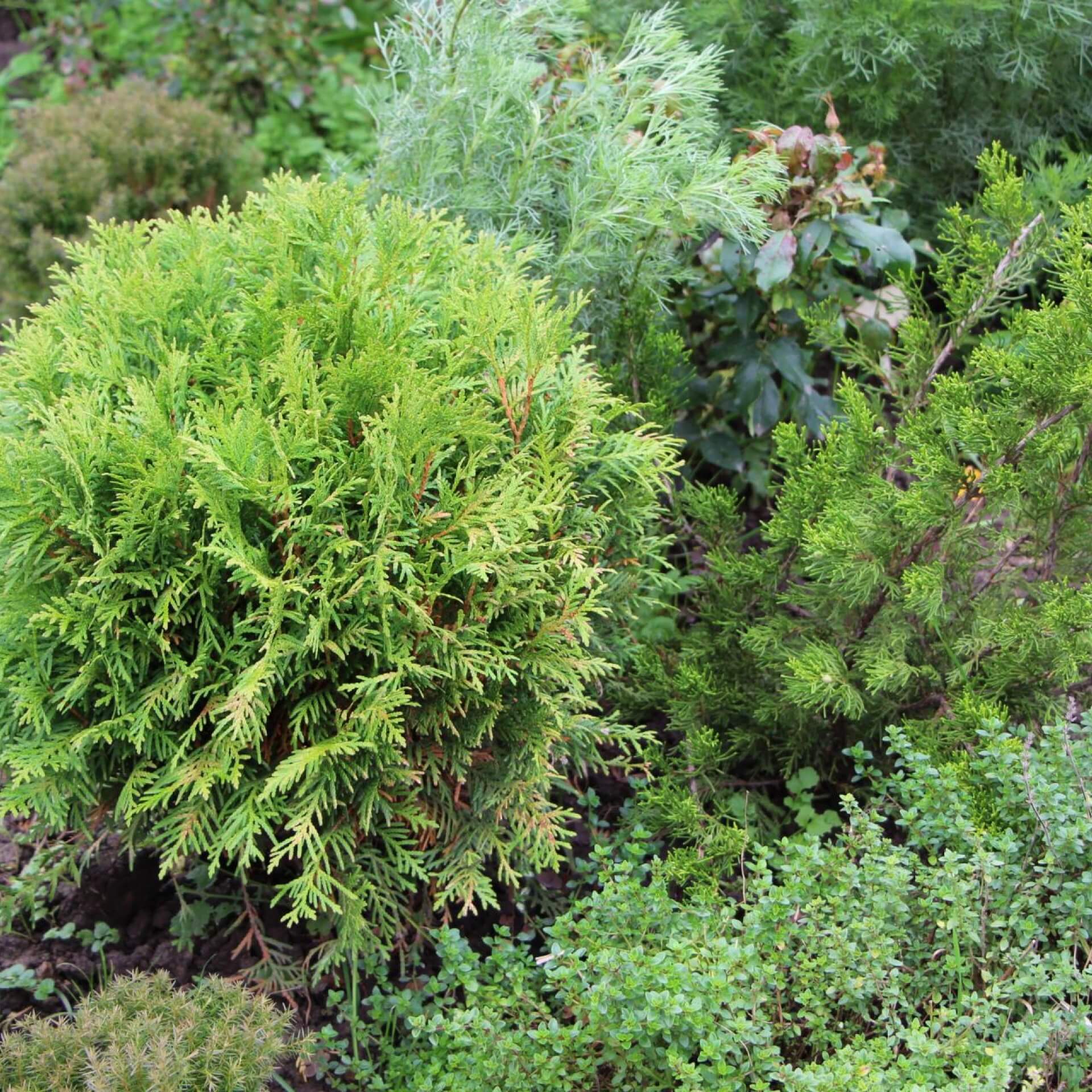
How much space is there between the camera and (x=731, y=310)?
3432 millimetres

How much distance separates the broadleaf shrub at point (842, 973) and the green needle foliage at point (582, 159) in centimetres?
132

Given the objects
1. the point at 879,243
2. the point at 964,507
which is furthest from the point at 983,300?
the point at 964,507

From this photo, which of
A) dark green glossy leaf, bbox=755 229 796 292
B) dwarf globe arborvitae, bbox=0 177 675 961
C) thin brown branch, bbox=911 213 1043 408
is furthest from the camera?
dark green glossy leaf, bbox=755 229 796 292

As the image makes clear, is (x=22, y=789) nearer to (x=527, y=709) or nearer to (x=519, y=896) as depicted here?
(x=527, y=709)

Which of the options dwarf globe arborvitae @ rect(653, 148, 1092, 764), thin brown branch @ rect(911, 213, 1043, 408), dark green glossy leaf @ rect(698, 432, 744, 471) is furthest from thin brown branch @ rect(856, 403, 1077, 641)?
dark green glossy leaf @ rect(698, 432, 744, 471)

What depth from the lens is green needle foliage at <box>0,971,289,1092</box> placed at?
72.5 inches

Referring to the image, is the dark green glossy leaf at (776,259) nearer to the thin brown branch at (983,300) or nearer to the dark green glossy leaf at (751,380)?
the dark green glossy leaf at (751,380)

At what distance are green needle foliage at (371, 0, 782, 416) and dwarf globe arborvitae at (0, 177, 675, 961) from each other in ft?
2.17

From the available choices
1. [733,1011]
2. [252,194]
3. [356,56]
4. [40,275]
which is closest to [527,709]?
[733,1011]

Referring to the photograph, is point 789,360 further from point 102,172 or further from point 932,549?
point 102,172

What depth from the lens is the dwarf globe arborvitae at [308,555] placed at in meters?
2.10

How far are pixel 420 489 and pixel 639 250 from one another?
135 cm

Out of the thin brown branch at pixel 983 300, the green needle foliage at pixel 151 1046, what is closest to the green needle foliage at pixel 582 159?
the thin brown branch at pixel 983 300

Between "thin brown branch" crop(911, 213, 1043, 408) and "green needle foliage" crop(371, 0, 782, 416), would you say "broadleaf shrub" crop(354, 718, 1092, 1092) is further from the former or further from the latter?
"green needle foliage" crop(371, 0, 782, 416)
